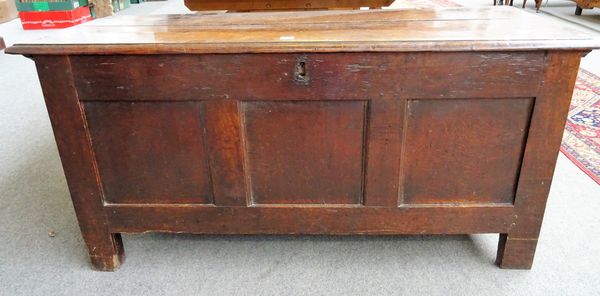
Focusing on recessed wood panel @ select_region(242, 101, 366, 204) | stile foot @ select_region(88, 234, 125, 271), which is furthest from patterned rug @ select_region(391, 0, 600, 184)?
stile foot @ select_region(88, 234, 125, 271)

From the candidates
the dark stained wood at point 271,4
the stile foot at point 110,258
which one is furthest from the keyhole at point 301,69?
the dark stained wood at point 271,4

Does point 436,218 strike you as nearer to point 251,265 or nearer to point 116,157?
point 251,265

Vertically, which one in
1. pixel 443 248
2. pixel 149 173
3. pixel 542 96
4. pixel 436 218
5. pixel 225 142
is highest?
pixel 542 96

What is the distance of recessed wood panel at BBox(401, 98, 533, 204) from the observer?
123 cm

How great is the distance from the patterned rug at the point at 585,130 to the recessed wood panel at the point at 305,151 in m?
1.32

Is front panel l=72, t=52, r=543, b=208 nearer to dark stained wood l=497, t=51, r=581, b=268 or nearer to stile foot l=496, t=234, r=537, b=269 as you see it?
dark stained wood l=497, t=51, r=581, b=268

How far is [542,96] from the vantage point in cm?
120

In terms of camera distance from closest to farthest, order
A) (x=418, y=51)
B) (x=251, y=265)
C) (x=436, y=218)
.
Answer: (x=418, y=51) < (x=436, y=218) < (x=251, y=265)

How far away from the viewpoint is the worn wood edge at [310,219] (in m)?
1.37

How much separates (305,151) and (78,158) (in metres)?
0.65

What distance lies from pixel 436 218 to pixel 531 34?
0.57m

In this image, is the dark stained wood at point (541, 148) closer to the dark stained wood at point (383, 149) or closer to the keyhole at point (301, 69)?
the dark stained wood at point (383, 149)

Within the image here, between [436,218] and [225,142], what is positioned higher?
[225,142]

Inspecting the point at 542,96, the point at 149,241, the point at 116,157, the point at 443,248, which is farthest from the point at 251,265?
the point at 542,96
